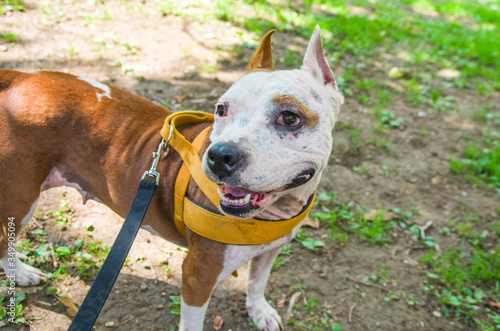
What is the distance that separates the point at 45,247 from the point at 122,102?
5.39ft

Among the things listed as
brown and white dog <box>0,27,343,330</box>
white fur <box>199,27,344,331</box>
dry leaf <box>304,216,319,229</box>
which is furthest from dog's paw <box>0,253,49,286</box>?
dry leaf <box>304,216,319,229</box>

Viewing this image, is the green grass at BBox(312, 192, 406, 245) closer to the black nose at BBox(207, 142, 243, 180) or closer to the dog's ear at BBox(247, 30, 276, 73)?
the dog's ear at BBox(247, 30, 276, 73)

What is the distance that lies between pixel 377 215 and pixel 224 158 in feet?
9.56

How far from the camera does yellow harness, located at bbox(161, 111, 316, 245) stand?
2215mm

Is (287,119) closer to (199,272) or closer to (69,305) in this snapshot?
(199,272)

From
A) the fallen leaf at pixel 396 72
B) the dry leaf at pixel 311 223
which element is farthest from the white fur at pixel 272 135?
the fallen leaf at pixel 396 72

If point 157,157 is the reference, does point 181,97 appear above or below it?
below

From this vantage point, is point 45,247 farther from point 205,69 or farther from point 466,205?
point 466,205

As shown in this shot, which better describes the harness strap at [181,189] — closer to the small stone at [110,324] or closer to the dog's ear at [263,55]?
the dog's ear at [263,55]

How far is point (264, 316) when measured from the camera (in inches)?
120

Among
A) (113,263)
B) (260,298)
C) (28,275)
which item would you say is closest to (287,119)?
(113,263)

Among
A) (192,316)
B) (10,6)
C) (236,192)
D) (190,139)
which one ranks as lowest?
(192,316)

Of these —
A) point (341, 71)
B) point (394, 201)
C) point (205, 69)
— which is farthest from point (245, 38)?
point (394, 201)

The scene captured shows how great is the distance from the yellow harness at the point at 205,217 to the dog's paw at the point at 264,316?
38.9 inches
